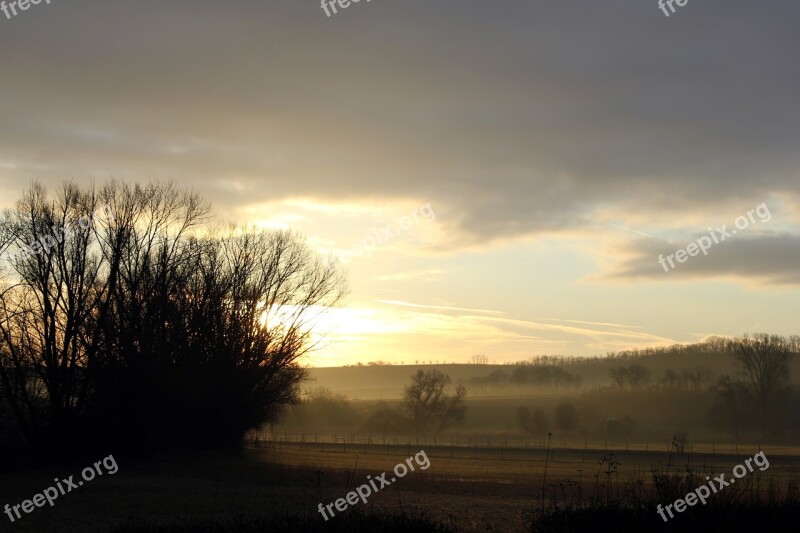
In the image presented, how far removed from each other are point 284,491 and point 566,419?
89.7m

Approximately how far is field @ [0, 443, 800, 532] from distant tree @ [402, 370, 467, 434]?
6288cm

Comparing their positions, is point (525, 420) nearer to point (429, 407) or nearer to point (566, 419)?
point (566, 419)

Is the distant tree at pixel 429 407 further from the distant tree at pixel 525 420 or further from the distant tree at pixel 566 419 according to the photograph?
the distant tree at pixel 566 419

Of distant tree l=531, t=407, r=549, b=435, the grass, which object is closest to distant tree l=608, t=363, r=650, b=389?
distant tree l=531, t=407, r=549, b=435

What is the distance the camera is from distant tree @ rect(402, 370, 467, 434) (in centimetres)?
11344

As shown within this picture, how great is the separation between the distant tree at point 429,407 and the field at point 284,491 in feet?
206

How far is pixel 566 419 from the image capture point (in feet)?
366

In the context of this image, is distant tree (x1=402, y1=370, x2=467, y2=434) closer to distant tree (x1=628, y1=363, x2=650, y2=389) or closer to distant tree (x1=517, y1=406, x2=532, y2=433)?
distant tree (x1=517, y1=406, x2=532, y2=433)

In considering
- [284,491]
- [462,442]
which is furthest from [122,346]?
[462,442]

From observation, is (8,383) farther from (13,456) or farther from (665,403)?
(665,403)

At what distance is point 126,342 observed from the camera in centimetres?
4444

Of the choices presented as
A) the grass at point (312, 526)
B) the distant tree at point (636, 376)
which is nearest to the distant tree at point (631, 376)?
the distant tree at point (636, 376)

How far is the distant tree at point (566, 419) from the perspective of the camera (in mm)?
111312

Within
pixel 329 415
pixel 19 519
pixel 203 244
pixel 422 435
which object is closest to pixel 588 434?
pixel 422 435
